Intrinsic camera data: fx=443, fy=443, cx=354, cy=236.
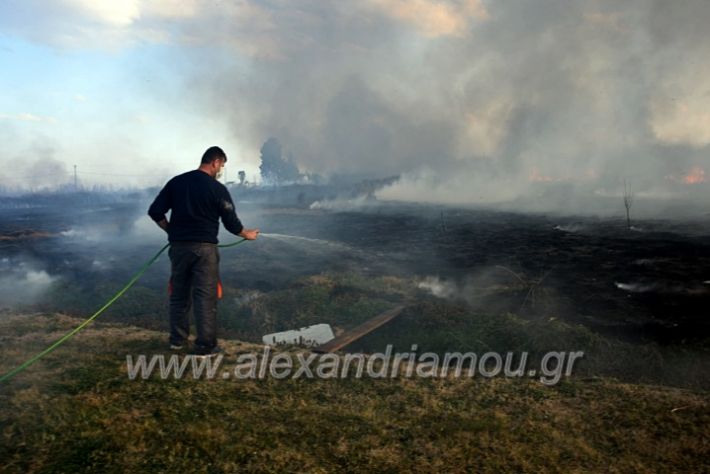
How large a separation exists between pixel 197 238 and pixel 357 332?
15.3 ft

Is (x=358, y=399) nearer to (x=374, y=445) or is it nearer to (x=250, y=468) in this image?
(x=374, y=445)

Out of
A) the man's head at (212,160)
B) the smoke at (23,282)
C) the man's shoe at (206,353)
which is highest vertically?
the man's head at (212,160)

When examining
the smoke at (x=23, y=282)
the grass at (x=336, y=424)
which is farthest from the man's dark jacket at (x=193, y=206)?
the smoke at (x=23, y=282)

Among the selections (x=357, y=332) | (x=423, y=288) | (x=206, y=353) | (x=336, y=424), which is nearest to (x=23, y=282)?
(x=423, y=288)

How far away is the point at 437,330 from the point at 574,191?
19000 centimetres

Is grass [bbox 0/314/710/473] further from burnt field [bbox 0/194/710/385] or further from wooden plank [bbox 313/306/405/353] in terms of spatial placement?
burnt field [bbox 0/194/710/385]

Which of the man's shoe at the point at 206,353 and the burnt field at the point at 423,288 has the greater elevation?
the man's shoe at the point at 206,353

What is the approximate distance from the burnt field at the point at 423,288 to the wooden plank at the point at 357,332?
0.30 m

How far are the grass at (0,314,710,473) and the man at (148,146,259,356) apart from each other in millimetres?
969

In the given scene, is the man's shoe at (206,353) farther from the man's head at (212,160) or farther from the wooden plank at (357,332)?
the man's head at (212,160)

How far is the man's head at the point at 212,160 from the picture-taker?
21.5 feet

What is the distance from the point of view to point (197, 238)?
20.6 feet

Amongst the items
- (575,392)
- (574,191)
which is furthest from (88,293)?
(574,191)

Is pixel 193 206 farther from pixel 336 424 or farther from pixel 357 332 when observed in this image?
pixel 357 332
